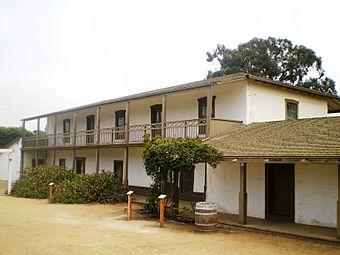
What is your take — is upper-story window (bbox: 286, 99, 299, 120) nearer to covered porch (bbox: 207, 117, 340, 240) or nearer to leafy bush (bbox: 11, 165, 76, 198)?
covered porch (bbox: 207, 117, 340, 240)

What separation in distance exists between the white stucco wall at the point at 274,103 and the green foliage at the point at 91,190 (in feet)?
26.3

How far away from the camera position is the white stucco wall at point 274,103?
18281 millimetres

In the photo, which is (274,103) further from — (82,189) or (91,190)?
(82,189)

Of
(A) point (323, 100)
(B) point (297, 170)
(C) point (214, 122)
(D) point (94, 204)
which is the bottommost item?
(D) point (94, 204)

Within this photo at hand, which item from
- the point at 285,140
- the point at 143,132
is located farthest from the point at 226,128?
the point at 143,132

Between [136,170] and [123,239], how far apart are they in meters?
13.7

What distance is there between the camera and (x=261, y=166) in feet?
48.4

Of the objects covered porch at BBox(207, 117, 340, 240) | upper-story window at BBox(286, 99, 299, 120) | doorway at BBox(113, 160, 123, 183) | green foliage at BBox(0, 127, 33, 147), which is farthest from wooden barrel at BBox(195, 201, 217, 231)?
green foliage at BBox(0, 127, 33, 147)

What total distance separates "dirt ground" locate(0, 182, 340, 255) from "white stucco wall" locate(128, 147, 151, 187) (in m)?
8.64

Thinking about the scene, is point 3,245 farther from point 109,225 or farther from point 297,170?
point 297,170

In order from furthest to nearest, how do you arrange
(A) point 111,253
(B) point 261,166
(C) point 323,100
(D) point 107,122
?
1. (D) point 107,122
2. (C) point 323,100
3. (B) point 261,166
4. (A) point 111,253

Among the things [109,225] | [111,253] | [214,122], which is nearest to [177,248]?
[111,253]

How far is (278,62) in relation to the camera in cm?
3812

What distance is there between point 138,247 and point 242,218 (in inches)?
185
